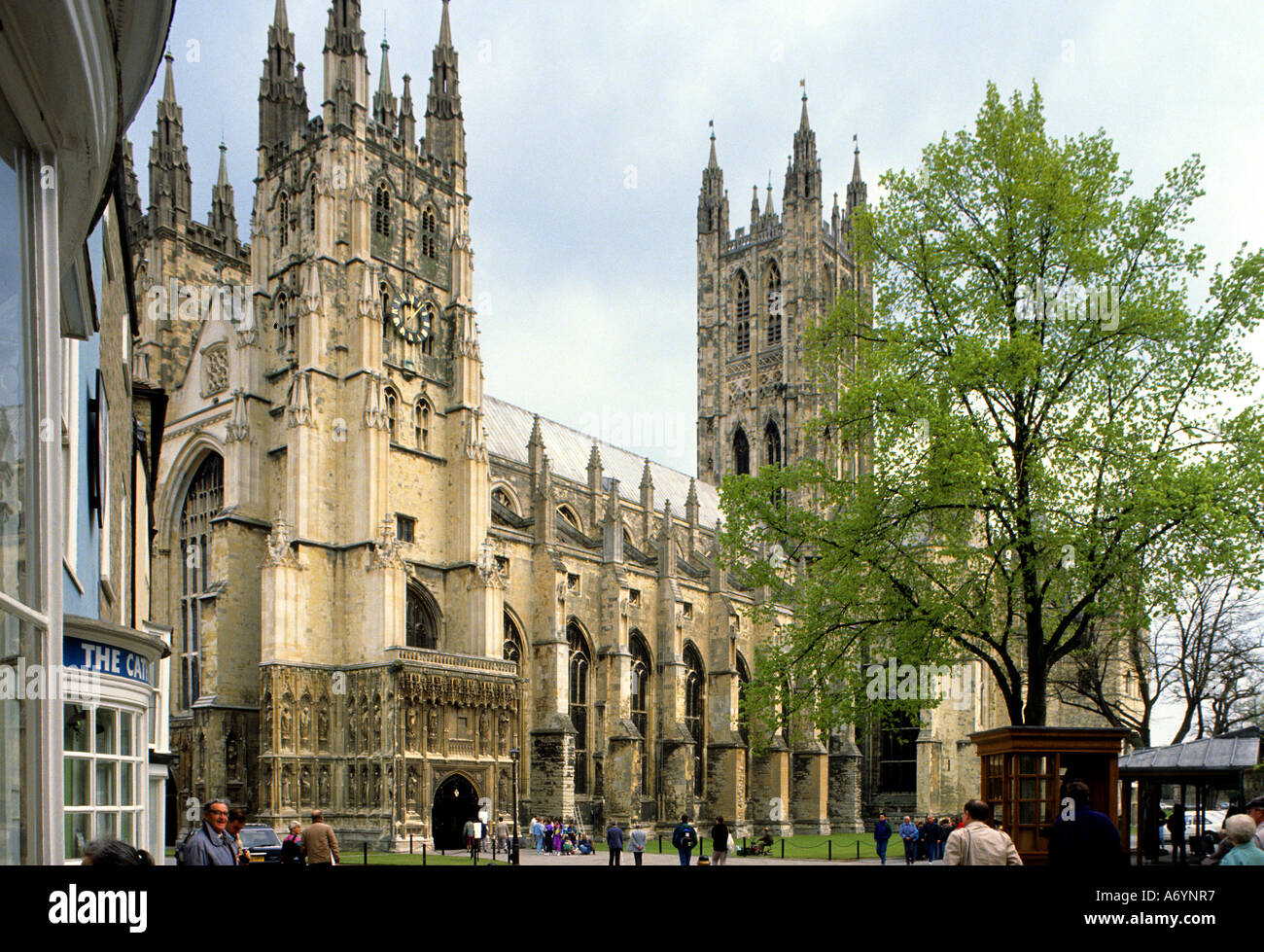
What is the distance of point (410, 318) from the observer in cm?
3769

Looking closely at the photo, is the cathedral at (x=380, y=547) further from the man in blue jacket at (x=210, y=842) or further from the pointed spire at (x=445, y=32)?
the man in blue jacket at (x=210, y=842)

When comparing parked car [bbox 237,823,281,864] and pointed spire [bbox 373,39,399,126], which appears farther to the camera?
pointed spire [bbox 373,39,399,126]

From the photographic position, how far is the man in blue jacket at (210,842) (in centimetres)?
847

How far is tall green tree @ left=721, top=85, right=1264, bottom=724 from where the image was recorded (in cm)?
1540

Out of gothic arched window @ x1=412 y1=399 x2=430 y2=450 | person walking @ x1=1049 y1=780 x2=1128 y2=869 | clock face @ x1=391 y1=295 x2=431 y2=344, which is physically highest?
clock face @ x1=391 y1=295 x2=431 y2=344

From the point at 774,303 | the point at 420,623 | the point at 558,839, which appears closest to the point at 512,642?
the point at 420,623

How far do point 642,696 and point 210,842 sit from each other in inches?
1528

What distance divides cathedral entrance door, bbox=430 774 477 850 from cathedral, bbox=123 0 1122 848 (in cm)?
9

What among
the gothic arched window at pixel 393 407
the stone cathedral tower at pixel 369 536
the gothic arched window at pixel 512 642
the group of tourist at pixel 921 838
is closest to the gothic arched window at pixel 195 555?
the stone cathedral tower at pixel 369 536

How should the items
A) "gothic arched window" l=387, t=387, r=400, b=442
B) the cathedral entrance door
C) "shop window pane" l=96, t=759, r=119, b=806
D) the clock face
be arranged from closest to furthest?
"shop window pane" l=96, t=759, r=119, b=806, the cathedral entrance door, "gothic arched window" l=387, t=387, r=400, b=442, the clock face

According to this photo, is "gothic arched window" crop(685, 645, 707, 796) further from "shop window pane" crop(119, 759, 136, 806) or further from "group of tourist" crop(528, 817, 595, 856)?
"shop window pane" crop(119, 759, 136, 806)

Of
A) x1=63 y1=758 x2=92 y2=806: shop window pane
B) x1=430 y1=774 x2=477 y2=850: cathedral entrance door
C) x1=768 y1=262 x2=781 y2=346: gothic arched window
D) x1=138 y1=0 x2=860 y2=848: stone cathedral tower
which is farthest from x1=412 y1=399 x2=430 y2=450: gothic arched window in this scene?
x1=768 y1=262 x2=781 y2=346: gothic arched window
